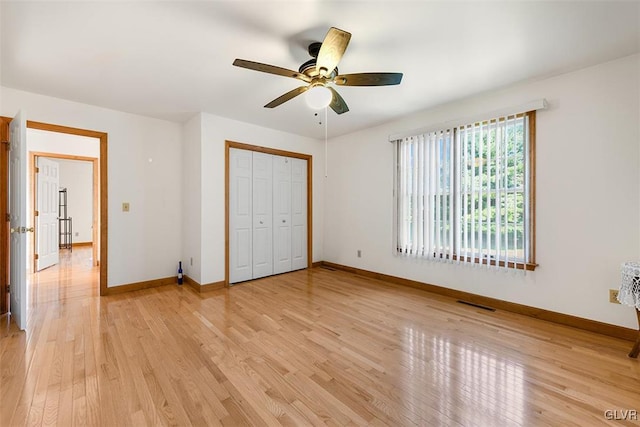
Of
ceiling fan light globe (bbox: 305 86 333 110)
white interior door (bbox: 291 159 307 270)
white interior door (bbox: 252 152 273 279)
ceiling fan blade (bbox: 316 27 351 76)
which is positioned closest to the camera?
ceiling fan blade (bbox: 316 27 351 76)

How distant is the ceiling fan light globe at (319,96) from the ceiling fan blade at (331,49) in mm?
241

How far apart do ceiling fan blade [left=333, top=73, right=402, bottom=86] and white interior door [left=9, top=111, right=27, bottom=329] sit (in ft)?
10.0

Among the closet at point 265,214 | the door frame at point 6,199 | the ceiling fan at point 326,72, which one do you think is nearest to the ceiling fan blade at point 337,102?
the ceiling fan at point 326,72

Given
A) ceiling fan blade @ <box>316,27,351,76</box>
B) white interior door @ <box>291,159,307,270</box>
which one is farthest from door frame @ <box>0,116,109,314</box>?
ceiling fan blade @ <box>316,27,351,76</box>

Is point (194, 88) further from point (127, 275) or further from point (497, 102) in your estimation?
point (497, 102)

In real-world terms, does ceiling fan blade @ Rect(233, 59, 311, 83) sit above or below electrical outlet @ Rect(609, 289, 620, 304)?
above

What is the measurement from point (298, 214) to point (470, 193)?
2.86 meters

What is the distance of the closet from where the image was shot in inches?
163

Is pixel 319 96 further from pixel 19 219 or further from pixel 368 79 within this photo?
pixel 19 219

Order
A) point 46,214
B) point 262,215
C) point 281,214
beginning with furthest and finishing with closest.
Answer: point 46,214, point 281,214, point 262,215

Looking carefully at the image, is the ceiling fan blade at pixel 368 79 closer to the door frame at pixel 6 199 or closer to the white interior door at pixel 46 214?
the door frame at pixel 6 199

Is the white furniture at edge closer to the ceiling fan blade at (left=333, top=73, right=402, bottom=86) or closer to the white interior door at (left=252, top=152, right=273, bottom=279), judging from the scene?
the ceiling fan blade at (left=333, top=73, right=402, bottom=86)

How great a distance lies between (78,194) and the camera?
24.9ft

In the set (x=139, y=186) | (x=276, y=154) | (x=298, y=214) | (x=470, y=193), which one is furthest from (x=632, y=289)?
(x=139, y=186)
